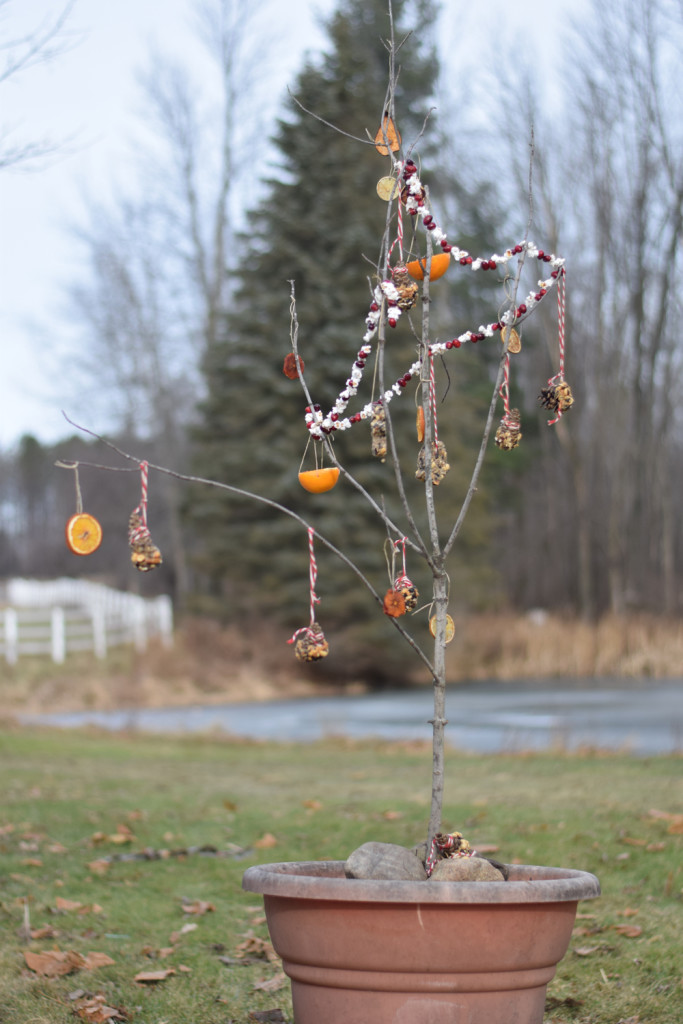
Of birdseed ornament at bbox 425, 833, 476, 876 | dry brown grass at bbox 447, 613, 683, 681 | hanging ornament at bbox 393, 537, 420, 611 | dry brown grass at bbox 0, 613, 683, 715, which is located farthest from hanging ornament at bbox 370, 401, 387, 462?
dry brown grass at bbox 447, 613, 683, 681

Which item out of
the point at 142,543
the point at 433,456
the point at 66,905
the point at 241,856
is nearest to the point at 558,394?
the point at 433,456

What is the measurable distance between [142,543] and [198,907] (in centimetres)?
238

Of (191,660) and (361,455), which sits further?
(361,455)

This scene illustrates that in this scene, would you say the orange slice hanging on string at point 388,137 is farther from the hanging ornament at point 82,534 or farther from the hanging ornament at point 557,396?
the hanging ornament at point 82,534

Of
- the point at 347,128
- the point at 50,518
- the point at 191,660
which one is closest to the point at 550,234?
the point at 347,128

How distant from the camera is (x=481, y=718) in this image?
48.6ft

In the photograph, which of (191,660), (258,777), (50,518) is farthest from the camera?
(50,518)

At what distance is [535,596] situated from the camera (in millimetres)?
30625

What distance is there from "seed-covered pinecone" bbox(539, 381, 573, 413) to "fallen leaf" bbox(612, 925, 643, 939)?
7.54 ft

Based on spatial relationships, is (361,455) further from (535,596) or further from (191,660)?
(535,596)

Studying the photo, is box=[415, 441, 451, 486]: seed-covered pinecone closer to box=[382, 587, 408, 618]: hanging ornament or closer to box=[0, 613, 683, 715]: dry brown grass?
box=[382, 587, 408, 618]: hanging ornament

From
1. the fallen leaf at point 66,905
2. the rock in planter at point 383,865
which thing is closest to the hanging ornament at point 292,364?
the rock in planter at point 383,865

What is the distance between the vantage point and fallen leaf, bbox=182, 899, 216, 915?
16.4 feet

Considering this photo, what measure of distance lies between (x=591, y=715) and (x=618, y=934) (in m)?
10.2
